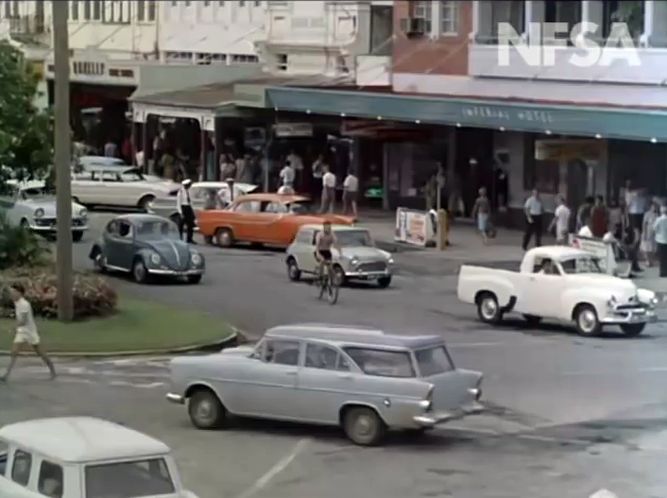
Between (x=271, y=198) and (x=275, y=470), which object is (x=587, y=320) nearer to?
(x=275, y=470)

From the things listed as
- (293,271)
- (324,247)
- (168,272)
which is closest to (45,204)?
(168,272)

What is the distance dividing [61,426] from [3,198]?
21334 mm

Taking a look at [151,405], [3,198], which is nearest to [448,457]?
[151,405]

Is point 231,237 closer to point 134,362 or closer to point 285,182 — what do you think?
point 285,182

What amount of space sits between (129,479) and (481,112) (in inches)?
1250

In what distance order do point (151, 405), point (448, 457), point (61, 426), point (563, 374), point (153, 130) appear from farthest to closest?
point (153, 130) < point (563, 374) < point (151, 405) < point (448, 457) < point (61, 426)

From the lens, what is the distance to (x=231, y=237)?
43.8 metres

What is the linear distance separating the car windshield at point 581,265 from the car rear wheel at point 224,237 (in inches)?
568

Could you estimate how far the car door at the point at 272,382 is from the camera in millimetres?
20672

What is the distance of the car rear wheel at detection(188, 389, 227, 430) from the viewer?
69.7 ft

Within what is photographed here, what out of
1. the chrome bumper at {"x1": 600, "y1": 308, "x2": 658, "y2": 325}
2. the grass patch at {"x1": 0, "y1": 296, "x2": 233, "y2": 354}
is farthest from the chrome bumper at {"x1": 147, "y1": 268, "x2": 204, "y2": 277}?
the chrome bumper at {"x1": 600, "y1": 308, "x2": 658, "y2": 325}

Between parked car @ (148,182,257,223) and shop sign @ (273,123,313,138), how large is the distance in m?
7.75

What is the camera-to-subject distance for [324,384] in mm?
20438

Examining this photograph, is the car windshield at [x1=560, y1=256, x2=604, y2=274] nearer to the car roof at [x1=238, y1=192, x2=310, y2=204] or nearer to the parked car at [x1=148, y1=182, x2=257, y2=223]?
the car roof at [x1=238, y1=192, x2=310, y2=204]
